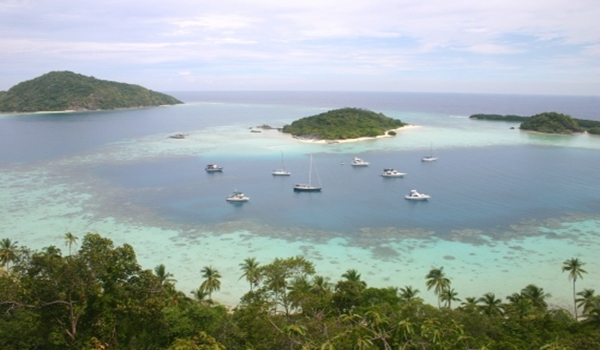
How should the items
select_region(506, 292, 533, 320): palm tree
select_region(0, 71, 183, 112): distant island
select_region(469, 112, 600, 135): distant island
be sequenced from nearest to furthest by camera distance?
select_region(506, 292, 533, 320): palm tree
select_region(469, 112, 600, 135): distant island
select_region(0, 71, 183, 112): distant island

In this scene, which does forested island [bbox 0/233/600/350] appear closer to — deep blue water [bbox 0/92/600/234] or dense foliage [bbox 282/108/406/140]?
deep blue water [bbox 0/92/600/234]

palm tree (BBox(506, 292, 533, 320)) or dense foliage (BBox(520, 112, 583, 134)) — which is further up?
dense foliage (BBox(520, 112, 583, 134))

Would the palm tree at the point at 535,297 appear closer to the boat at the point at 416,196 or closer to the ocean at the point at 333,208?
the ocean at the point at 333,208

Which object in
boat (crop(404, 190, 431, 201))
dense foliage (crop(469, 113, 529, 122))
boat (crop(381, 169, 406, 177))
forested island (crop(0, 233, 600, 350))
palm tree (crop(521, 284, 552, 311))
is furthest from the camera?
dense foliage (crop(469, 113, 529, 122))

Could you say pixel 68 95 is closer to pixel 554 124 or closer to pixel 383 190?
pixel 383 190

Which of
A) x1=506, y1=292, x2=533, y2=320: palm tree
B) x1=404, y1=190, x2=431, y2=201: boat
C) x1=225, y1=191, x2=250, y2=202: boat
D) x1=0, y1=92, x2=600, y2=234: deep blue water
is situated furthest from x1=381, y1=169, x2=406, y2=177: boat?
x1=506, y1=292, x2=533, y2=320: palm tree

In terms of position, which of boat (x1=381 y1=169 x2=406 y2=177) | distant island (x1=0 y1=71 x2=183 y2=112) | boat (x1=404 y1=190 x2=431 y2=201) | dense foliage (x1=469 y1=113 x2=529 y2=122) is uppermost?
distant island (x1=0 y1=71 x2=183 y2=112)

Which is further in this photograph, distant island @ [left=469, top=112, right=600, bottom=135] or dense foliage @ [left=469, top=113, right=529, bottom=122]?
dense foliage @ [left=469, top=113, right=529, bottom=122]

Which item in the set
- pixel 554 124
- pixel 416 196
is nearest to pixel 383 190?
pixel 416 196
